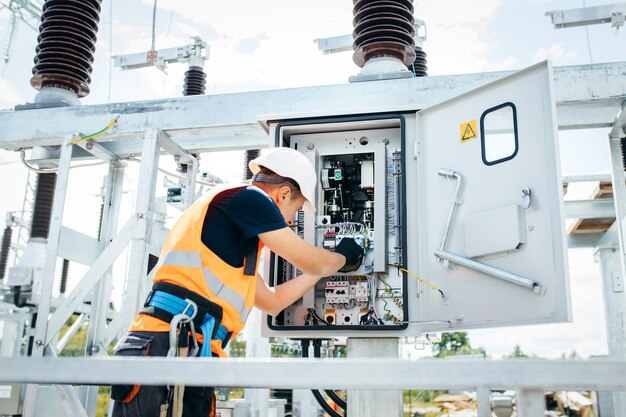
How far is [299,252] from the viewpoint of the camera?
2.35 metres

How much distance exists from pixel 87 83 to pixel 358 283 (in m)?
2.68

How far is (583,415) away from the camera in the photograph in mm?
11297

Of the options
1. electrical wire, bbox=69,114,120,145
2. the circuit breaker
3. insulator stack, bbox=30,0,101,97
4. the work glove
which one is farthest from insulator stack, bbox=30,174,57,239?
the work glove

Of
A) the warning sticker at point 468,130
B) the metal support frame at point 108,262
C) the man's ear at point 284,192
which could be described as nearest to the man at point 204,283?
the man's ear at point 284,192

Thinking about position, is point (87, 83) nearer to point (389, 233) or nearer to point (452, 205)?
point (389, 233)

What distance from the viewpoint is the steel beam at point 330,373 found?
1.02 m

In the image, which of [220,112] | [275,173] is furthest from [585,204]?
[275,173]

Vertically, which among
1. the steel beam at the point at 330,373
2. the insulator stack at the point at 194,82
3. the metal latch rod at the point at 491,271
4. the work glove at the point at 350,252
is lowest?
the steel beam at the point at 330,373

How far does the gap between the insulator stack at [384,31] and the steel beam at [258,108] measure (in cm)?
35

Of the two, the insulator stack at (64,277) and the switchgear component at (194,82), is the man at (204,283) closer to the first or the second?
the switchgear component at (194,82)

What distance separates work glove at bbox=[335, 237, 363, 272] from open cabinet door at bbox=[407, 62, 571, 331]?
0.28 m

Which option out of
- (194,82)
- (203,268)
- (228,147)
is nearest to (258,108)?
(228,147)

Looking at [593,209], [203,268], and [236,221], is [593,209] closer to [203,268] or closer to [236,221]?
[236,221]

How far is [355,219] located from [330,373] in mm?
2369
